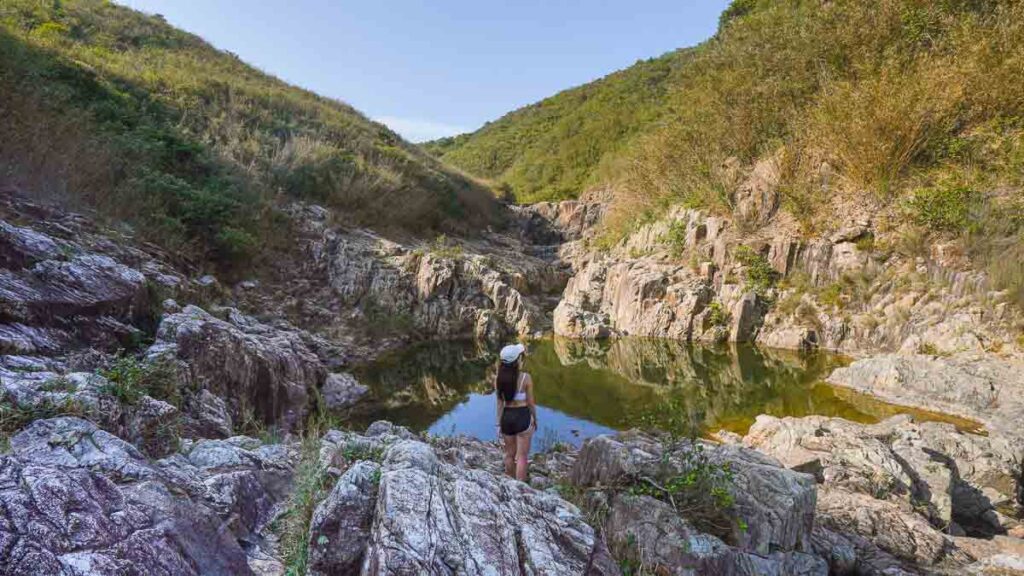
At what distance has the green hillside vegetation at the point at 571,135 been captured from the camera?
36.6m

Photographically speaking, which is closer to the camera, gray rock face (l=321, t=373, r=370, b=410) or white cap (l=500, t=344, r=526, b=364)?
white cap (l=500, t=344, r=526, b=364)

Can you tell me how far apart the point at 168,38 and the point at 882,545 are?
1427 inches

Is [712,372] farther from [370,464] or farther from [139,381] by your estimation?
[139,381]

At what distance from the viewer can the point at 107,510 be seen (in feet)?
7.53

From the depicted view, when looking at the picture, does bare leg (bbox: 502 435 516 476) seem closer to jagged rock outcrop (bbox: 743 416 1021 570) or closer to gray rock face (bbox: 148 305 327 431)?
jagged rock outcrop (bbox: 743 416 1021 570)

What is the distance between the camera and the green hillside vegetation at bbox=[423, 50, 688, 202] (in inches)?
1439

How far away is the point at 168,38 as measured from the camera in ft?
88.8

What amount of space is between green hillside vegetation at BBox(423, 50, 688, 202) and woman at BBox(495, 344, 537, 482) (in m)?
30.7

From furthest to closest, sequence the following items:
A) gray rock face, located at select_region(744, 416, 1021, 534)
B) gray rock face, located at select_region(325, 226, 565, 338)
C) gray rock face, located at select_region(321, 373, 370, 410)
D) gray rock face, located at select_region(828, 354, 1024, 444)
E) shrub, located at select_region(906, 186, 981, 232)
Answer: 1. gray rock face, located at select_region(325, 226, 565, 338)
2. shrub, located at select_region(906, 186, 981, 232)
3. gray rock face, located at select_region(321, 373, 370, 410)
4. gray rock face, located at select_region(828, 354, 1024, 444)
5. gray rock face, located at select_region(744, 416, 1021, 534)

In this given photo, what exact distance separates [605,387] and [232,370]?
8.10 meters

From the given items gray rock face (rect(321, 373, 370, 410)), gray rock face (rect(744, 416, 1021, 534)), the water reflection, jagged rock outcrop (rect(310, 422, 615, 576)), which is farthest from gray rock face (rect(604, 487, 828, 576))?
gray rock face (rect(321, 373, 370, 410))

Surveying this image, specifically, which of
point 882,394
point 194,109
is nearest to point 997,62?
point 882,394

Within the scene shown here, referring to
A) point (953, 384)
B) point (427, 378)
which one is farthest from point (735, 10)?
point (427, 378)

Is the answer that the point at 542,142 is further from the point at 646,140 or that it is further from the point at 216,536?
the point at 216,536
